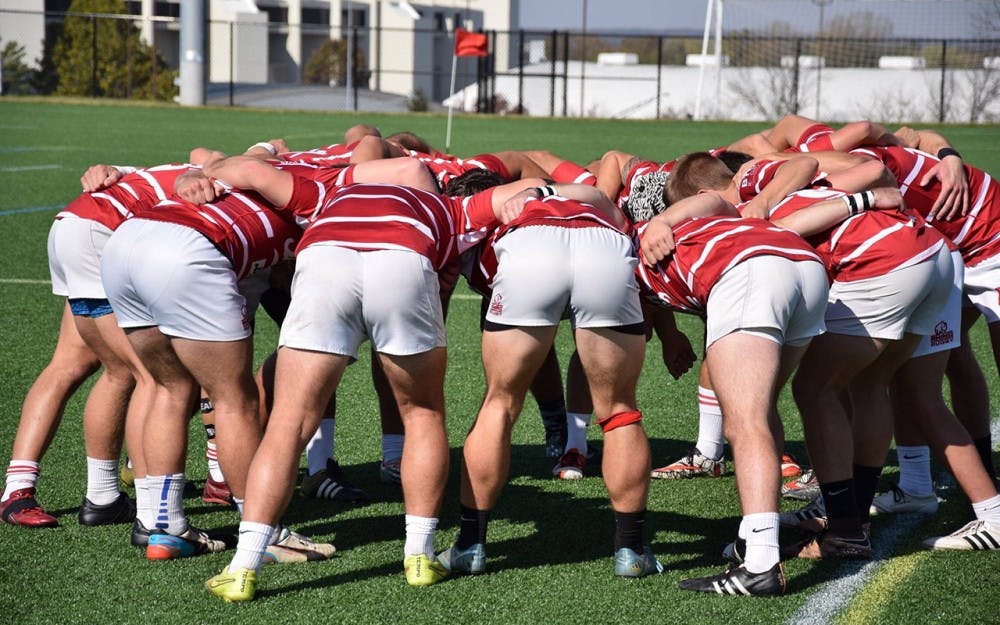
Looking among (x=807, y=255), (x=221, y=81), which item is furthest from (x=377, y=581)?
(x=221, y=81)

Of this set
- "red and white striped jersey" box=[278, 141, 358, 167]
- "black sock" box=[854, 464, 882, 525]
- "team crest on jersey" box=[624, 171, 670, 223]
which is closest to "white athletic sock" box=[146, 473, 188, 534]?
"red and white striped jersey" box=[278, 141, 358, 167]

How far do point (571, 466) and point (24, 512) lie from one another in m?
2.51

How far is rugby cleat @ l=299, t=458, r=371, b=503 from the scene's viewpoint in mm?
5348

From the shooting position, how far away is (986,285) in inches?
208

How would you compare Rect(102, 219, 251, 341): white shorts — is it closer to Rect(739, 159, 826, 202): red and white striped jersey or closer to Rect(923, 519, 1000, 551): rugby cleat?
Rect(739, 159, 826, 202): red and white striped jersey

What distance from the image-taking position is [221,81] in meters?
56.7

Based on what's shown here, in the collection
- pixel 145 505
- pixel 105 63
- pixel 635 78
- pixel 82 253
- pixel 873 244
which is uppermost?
pixel 105 63

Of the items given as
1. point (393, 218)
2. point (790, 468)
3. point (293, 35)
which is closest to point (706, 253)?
point (393, 218)

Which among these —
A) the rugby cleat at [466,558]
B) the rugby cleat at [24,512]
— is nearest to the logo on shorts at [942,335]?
the rugby cleat at [466,558]

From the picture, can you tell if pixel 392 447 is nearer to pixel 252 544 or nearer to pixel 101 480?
pixel 101 480

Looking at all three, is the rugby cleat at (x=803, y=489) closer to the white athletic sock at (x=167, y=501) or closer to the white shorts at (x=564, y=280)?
the white shorts at (x=564, y=280)

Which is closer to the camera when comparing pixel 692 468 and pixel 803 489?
pixel 803 489

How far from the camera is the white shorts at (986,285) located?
17.3 feet

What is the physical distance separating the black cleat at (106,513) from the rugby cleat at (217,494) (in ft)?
1.35
